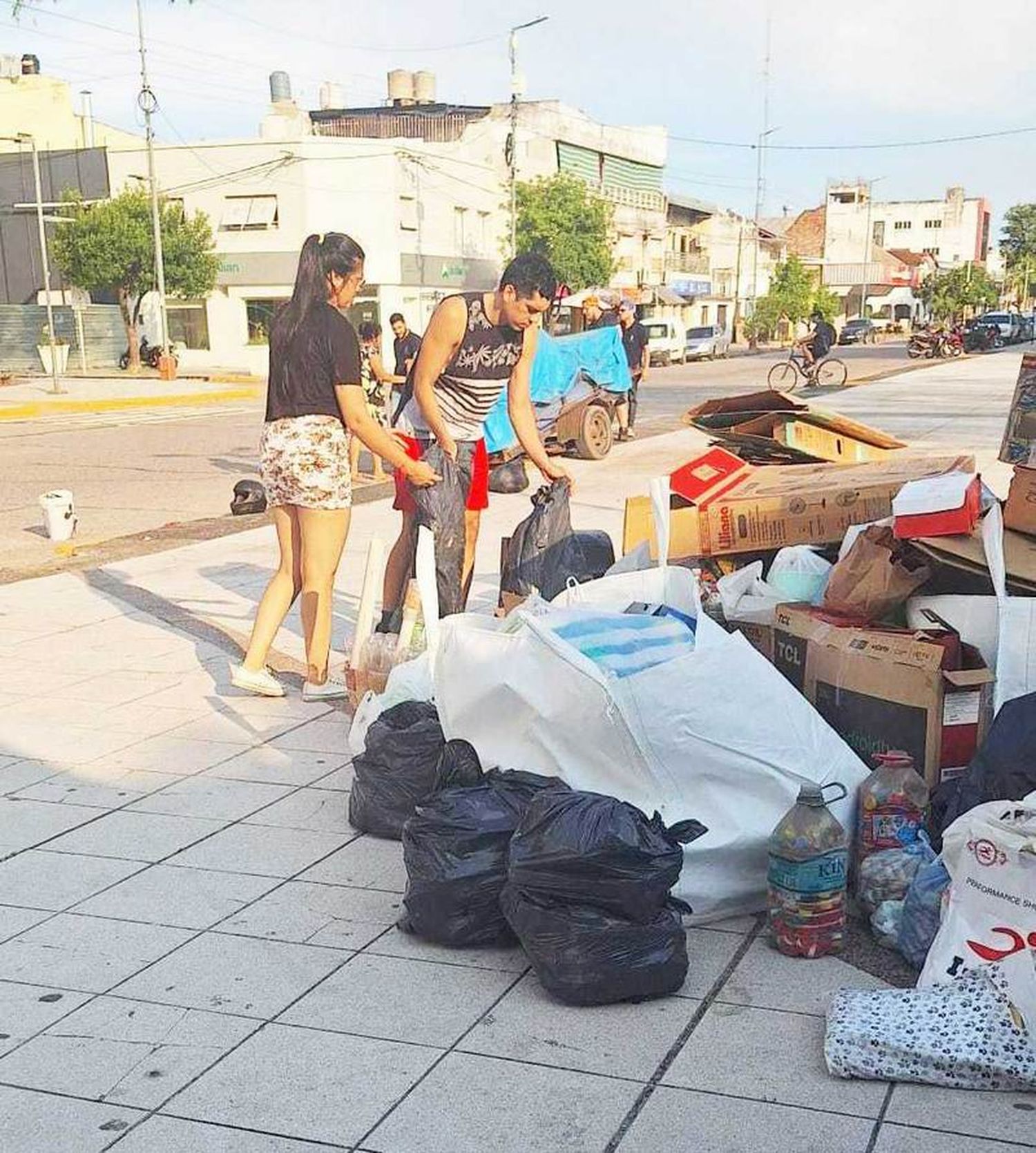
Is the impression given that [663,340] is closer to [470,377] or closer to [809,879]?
[470,377]

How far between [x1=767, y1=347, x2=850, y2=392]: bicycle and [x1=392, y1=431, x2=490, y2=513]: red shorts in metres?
22.8

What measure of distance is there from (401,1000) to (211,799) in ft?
5.19

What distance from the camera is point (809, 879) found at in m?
3.21

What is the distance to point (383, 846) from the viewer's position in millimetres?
4016

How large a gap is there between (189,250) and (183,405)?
13.4m

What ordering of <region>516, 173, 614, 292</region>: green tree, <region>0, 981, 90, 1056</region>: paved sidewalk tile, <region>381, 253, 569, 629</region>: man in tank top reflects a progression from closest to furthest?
<region>0, 981, 90, 1056</region>: paved sidewalk tile → <region>381, 253, 569, 629</region>: man in tank top → <region>516, 173, 614, 292</region>: green tree

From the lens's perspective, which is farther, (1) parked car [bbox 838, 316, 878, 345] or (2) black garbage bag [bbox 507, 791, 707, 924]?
(1) parked car [bbox 838, 316, 878, 345]

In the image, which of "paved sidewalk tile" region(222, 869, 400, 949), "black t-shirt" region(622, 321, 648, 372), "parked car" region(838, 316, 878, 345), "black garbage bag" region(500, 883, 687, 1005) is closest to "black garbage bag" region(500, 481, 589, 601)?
"paved sidewalk tile" region(222, 869, 400, 949)

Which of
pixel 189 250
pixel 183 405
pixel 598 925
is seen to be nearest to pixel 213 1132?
pixel 598 925

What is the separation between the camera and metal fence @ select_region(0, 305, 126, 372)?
39031 mm

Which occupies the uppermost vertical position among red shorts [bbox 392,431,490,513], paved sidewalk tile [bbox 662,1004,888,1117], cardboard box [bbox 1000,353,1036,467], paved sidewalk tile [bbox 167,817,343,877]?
cardboard box [bbox 1000,353,1036,467]

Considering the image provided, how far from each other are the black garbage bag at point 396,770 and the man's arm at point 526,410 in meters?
1.88

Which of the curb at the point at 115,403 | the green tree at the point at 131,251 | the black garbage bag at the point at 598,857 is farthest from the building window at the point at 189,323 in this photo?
the black garbage bag at the point at 598,857

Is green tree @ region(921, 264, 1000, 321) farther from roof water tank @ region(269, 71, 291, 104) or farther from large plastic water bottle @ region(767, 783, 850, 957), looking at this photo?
large plastic water bottle @ region(767, 783, 850, 957)
